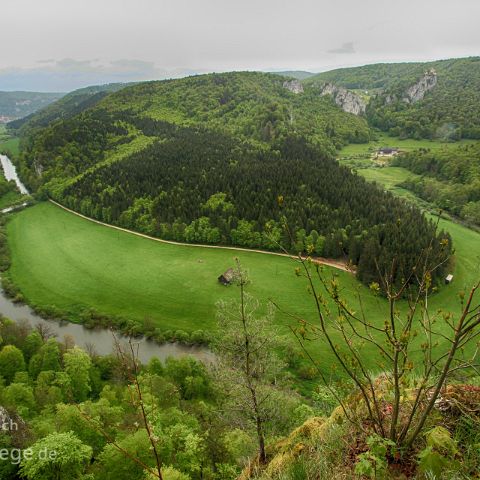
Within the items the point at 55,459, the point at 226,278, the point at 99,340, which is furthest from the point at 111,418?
the point at 226,278

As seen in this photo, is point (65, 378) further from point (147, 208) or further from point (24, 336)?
point (147, 208)

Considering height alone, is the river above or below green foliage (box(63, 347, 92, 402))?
below

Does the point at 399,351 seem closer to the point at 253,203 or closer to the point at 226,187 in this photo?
the point at 253,203

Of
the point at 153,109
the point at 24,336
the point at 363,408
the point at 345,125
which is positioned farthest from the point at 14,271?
the point at 345,125

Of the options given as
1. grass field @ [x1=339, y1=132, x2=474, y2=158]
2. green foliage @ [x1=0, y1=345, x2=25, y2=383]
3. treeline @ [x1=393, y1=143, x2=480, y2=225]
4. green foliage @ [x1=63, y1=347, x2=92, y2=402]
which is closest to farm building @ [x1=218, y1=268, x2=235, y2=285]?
green foliage @ [x1=63, y1=347, x2=92, y2=402]

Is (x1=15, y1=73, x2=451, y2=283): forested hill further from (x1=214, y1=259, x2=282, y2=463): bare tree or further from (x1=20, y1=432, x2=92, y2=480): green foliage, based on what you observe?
(x1=20, y1=432, x2=92, y2=480): green foliage
